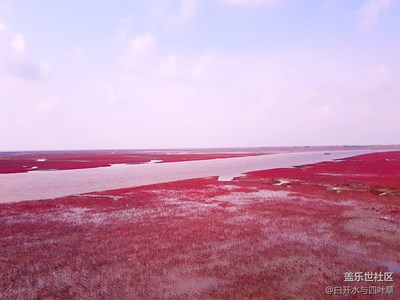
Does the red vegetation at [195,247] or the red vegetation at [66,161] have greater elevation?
the red vegetation at [66,161]

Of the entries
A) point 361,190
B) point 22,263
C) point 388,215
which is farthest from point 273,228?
point 361,190

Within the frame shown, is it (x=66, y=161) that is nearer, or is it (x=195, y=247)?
(x=195, y=247)

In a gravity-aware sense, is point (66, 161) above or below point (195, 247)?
above

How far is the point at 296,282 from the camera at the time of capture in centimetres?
1028

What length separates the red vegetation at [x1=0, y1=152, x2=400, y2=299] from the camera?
32.9ft

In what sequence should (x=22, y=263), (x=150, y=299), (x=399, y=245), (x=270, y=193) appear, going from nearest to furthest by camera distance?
(x=150, y=299)
(x=22, y=263)
(x=399, y=245)
(x=270, y=193)

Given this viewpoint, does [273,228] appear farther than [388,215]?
No

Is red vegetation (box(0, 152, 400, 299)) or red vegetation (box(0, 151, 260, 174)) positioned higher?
red vegetation (box(0, 151, 260, 174))

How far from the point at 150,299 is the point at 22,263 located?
6.53 metres

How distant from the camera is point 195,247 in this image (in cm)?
1418

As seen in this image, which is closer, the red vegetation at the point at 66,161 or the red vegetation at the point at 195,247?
the red vegetation at the point at 195,247

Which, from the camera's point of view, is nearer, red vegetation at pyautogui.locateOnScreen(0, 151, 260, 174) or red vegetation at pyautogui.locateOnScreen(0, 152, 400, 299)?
red vegetation at pyautogui.locateOnScreen(0, 152, 400, 299)

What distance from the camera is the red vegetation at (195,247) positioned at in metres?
10.0

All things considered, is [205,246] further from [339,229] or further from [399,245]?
[399,245]
